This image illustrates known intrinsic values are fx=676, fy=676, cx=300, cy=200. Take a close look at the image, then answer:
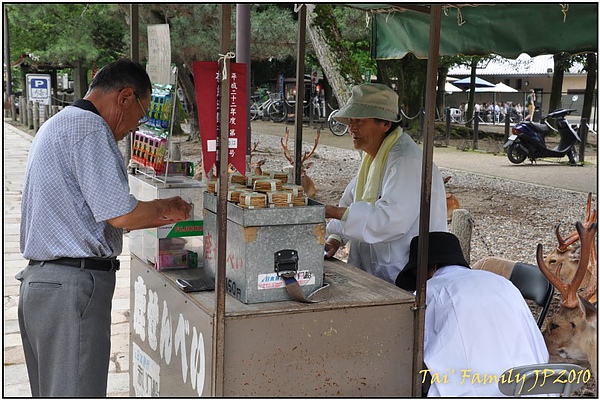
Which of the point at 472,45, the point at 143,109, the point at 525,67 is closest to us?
the point at 143,109

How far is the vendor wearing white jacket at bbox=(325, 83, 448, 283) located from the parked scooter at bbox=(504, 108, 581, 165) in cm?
1059

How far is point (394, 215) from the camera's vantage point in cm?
287

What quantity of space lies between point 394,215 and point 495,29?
202 cm

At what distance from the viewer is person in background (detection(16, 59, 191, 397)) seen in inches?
89.6

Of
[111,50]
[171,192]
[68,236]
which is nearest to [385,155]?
[171,192]

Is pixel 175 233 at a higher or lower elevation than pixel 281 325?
higher

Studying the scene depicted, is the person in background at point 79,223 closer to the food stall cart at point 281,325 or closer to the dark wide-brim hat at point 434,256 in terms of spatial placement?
the food stall cart at point 281,325

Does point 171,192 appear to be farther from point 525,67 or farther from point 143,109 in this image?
point 525,67

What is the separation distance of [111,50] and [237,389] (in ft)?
47.9

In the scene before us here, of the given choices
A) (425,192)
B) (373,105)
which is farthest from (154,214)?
(373,105)

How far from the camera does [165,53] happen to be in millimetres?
2916

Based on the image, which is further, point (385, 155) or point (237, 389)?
point (385, 155)

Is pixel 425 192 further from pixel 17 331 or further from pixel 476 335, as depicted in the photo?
pixel 17 331

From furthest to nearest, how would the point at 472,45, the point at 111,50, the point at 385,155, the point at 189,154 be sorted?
the point at 111,50 < the point at 189,154 < the point at 472,45 < the point at 385,155
